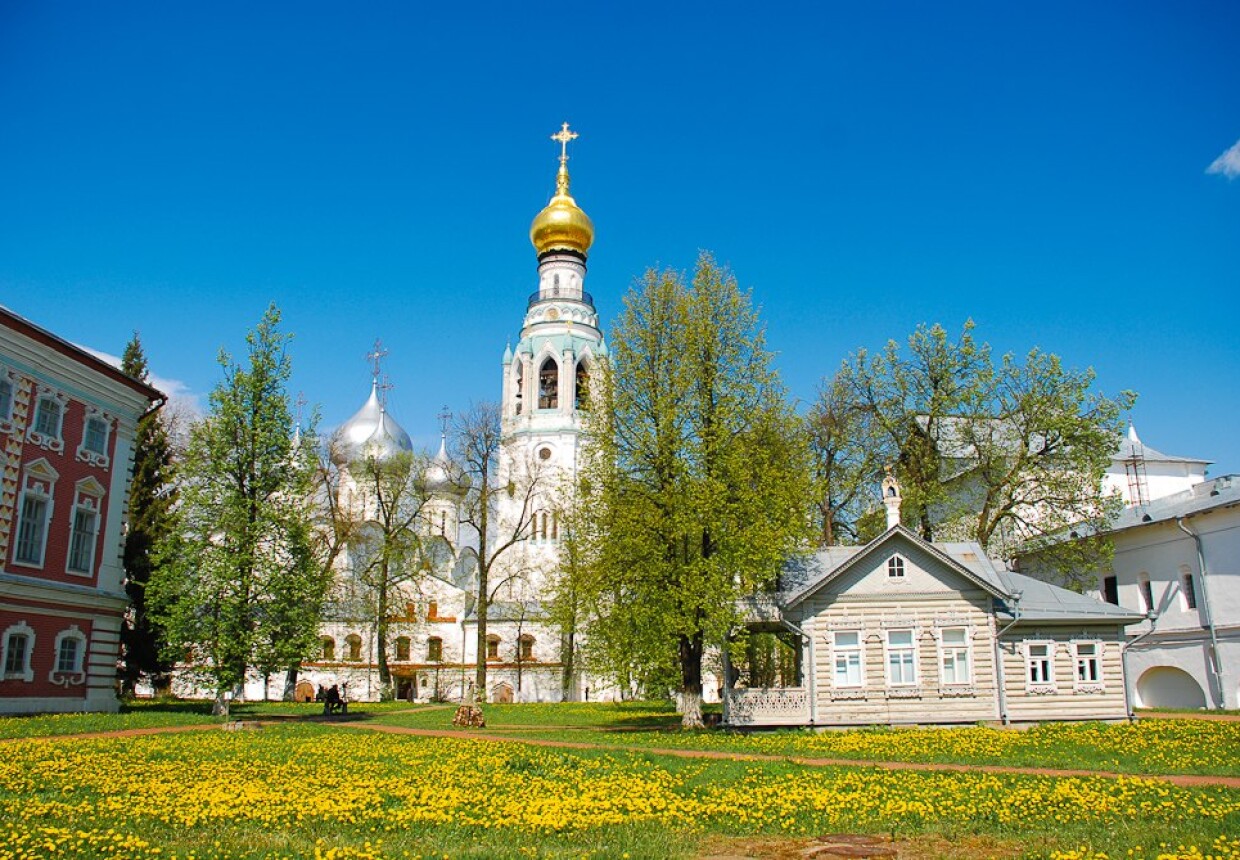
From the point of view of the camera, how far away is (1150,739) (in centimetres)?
2059

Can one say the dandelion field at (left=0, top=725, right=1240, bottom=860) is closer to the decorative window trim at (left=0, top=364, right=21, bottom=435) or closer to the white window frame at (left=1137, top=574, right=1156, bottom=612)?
the decorative window trim at (left=0, top=364, right=21, bottom=435)

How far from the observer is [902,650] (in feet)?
86.5

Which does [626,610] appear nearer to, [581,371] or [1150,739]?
[1150,739]

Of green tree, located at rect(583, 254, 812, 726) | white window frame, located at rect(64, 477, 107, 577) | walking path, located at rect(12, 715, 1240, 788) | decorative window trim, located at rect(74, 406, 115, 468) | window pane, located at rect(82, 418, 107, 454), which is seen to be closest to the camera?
walking path, located at rect(12, 715, 1240, 788)

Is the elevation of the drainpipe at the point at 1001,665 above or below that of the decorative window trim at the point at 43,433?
below

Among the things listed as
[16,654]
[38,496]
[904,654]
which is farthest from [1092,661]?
[38,496]

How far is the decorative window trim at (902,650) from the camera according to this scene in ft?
85.7

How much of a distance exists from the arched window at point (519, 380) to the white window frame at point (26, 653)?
36607 millimetres

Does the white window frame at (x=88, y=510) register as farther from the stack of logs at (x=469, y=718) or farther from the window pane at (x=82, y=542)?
the stack of logs at (x=469, y=718)

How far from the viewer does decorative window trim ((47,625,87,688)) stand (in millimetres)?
27875

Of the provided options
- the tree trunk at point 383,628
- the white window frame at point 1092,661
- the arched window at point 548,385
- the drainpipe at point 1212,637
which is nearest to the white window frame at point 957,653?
the white window frame at point 1092,661

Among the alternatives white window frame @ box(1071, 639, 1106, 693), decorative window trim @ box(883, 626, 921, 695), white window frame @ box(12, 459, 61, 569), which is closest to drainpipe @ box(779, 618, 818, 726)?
decorative window trim @ box(883, 626, 921, 695)

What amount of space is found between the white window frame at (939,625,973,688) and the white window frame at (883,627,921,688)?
2.13ft

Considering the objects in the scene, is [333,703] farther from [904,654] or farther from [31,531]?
[904,654]
